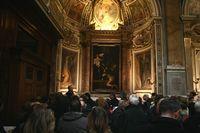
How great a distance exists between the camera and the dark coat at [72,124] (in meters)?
3.02

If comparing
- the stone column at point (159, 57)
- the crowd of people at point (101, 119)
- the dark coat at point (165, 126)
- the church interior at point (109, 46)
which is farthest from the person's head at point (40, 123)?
the stone column at point (159, 57)

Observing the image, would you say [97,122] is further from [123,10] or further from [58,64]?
[123,10]

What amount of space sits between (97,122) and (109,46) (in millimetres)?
Answer: 12345

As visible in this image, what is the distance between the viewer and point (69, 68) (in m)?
14.1

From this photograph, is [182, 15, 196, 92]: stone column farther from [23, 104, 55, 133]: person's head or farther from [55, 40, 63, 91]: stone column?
[23, 104, 55, 133]: person's head

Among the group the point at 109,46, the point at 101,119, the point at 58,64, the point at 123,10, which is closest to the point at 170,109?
the point at 101,119

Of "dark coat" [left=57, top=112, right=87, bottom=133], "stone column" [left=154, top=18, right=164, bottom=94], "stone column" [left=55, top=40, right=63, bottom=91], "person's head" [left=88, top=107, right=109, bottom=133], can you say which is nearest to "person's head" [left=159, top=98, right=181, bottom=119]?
"person's head" [left=88, top=107, right=109, bottom=133]

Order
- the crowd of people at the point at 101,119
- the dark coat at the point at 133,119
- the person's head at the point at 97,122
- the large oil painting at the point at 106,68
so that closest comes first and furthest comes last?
the crowd of people at the point at 101,119 → the person's head at the point at 97,122 → the dark coat at the point at 133,119 → the large oil painting at the point at 106,68

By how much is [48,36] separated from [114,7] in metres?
6.14

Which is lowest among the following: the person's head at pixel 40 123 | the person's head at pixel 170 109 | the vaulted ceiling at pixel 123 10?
the person's head at pixel 40 123

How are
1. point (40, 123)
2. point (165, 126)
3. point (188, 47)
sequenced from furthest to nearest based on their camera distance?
point (188, 47)
point (40, 123)
point (165, 126)

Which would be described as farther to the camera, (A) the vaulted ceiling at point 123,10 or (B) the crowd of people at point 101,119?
(A) the vaulted ceiling at point 123,10

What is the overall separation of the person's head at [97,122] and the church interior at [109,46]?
4703 mm

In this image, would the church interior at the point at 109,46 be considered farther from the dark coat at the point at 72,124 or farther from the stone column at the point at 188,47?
the dark coat at the point at 72,124
